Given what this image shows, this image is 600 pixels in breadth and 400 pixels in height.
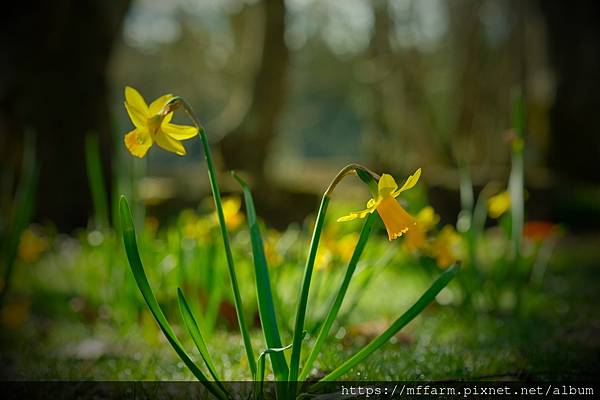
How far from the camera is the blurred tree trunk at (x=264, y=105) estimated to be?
514 cm

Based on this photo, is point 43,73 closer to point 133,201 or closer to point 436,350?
point 133,201

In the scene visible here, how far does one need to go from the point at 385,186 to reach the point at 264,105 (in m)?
4.39

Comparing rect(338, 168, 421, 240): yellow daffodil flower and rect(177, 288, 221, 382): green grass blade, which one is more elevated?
rect(338, 168, 421, 240): yellow daffodil flower

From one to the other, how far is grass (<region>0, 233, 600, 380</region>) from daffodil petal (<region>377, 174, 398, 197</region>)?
402 mm

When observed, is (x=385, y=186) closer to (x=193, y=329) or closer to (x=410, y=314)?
(x=410, y=314)

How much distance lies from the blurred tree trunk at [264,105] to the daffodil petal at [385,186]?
164 inches

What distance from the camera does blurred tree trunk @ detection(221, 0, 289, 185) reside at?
16.9ft

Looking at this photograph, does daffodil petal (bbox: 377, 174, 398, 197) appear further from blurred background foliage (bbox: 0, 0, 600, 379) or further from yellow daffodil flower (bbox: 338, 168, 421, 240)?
blurred background foliage (bbox: 0, 0, 600, 379)

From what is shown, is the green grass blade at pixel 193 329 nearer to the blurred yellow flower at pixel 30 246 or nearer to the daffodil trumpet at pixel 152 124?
the daffodil trumpet at pixel 152 124

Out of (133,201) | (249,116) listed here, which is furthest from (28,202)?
(249,116)

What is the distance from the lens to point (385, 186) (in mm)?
958

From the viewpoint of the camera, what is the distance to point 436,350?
1.46 metres

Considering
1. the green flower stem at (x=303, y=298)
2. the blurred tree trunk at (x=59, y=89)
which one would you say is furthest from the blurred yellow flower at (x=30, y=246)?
the blurred tree trunk at (x=59, y=89)

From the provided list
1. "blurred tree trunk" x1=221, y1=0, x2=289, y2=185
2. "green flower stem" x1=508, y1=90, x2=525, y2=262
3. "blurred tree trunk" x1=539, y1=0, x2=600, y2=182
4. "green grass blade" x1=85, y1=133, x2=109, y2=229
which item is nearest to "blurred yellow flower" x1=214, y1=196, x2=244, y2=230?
"green grass blade" x1=85, y1=133, x2=109, y2=229
